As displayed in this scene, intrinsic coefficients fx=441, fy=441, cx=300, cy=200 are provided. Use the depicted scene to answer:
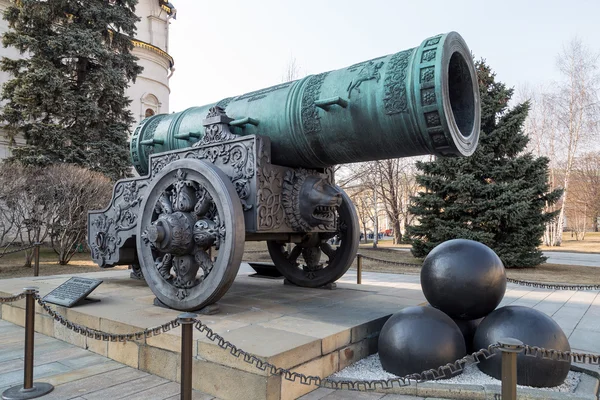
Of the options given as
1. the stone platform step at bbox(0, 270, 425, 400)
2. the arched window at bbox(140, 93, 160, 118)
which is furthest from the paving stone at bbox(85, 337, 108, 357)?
the arched window at bbox(140, 93, 160, 118)

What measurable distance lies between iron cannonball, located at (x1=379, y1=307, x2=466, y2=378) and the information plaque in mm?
3022

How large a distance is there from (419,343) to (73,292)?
3548 millimetres

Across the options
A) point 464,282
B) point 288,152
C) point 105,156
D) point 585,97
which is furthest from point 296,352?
point 585,97

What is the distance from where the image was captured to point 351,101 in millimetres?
3650

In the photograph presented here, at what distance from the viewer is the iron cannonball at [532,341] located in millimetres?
2941

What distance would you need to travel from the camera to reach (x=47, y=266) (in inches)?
486

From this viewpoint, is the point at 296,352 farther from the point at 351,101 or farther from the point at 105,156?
the point at 105,156

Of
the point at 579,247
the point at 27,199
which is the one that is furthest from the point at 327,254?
the point at 579,247

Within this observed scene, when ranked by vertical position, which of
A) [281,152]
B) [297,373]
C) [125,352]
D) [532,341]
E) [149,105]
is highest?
[149,105]

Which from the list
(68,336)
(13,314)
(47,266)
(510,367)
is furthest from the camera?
(47,266)

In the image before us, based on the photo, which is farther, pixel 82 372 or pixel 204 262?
pixel 204 262

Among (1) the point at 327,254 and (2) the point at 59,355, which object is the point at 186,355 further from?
(1) the point at 327,254

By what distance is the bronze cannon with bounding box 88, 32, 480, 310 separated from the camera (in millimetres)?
3315

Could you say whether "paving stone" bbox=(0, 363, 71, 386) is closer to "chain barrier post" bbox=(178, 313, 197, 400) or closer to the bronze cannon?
the bronze cannon
